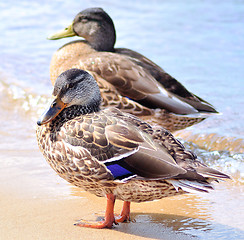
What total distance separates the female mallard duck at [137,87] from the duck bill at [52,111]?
1.51m

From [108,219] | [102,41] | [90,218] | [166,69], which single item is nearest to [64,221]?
[90,218]

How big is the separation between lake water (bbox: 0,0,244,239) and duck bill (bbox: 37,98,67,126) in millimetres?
861

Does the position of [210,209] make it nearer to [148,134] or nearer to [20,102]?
[148,134]

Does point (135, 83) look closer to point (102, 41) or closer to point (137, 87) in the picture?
point (137, 87)

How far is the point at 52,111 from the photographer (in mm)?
4035

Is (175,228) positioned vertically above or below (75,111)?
below

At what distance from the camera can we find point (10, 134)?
6.04 m

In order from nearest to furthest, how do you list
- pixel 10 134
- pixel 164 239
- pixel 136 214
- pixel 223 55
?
pixel 164 239
pixel 136 214
pixel 10 134
pixel 223 55

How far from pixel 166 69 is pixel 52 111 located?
4.93 meters

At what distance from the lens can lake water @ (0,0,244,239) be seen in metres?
4.69

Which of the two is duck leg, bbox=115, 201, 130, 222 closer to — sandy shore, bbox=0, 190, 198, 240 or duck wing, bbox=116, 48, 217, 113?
sandy shore, bbox=0, 190, 198, 240

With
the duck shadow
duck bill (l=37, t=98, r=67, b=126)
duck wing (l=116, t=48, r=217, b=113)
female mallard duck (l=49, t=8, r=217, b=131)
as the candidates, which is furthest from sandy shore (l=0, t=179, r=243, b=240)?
duck wing (l=116, t=48, r=217, b=113)

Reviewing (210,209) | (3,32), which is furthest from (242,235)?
(3,32)

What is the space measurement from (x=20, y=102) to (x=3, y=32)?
12.7ft
